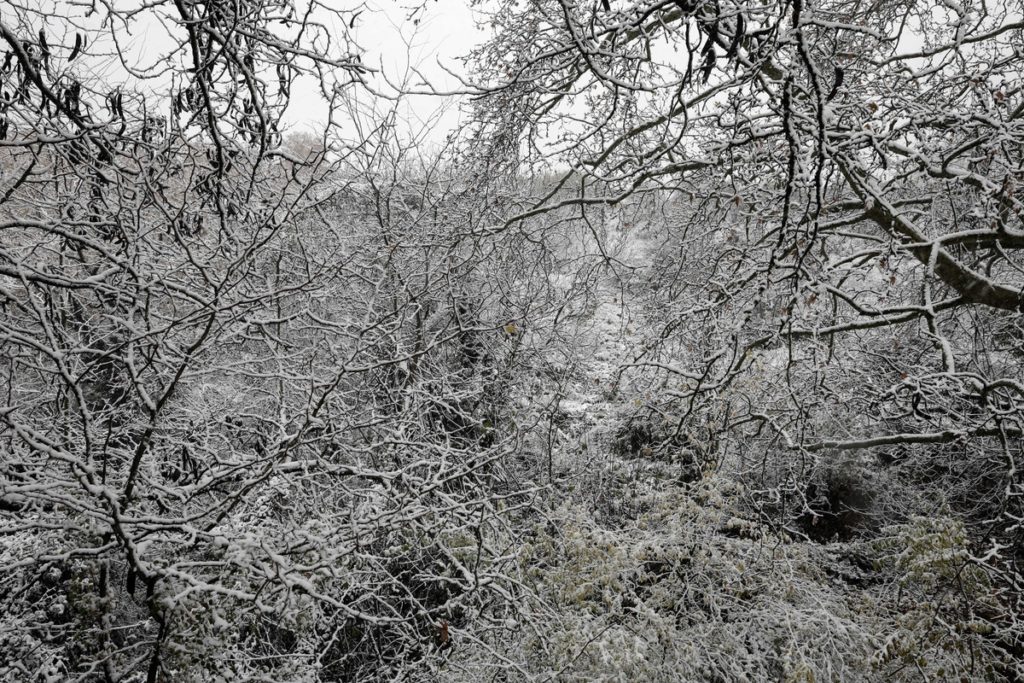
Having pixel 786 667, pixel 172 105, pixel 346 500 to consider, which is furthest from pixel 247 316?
pixel 786 667

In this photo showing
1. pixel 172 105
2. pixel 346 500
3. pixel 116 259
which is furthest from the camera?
pixel 346 500

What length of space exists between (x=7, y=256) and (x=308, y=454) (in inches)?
86.5

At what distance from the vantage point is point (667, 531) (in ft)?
16.9

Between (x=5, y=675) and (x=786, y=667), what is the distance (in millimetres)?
4538

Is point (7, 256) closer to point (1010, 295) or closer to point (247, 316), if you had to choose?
point (247, 316)

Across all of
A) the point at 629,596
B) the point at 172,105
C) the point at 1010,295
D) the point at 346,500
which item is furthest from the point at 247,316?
the point at 1010,295

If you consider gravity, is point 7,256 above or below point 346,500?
above

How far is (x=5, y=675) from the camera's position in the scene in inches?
111

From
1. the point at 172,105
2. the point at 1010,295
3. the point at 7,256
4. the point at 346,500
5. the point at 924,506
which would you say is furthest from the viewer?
the point at 924,506

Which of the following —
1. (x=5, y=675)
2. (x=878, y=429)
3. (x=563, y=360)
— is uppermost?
(x=878, y=429)

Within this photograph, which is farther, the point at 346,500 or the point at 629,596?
the point at 629,596

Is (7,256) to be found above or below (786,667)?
above

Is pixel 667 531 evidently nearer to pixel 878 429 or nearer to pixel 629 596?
pixel 629 596

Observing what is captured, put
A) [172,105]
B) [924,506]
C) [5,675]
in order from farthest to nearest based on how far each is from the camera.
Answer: [924,506], [5,675], [172,105]
